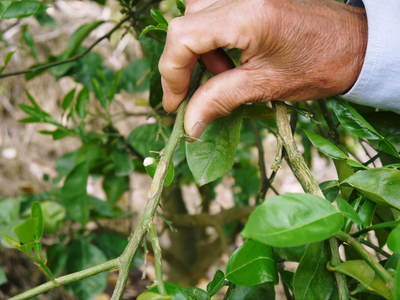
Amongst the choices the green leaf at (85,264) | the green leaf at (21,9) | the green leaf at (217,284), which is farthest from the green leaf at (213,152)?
the green leaf at (85,264)

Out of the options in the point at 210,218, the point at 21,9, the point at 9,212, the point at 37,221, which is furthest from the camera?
the point at 210,218

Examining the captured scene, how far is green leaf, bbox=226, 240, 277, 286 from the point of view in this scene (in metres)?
0.44

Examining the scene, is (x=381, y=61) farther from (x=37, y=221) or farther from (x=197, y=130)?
(x=37, y=221)

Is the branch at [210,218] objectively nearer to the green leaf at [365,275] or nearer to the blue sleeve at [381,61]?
the blue sleeve at [381,61]

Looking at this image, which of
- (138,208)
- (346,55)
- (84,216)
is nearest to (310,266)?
(346,55)

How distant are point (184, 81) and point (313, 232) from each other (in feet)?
0.97

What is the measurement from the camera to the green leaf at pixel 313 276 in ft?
1.46

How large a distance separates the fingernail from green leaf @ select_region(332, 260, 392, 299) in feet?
0.73

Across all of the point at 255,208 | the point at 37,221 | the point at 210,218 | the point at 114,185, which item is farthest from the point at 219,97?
the point at 210,218

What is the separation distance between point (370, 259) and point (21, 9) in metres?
0.61

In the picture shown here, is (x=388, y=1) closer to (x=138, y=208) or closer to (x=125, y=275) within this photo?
(x=125, y=275)

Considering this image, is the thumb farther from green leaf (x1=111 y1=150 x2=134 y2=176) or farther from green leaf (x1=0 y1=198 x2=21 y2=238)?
green leaf (x1=0 y1=198 x2=21 y2=238)

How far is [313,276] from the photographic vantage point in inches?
17.6

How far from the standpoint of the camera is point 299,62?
597 millimetres
